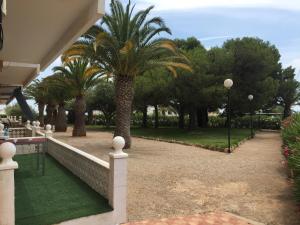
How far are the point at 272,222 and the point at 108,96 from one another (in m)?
30.1

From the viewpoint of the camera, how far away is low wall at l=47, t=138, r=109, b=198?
6.14 meters

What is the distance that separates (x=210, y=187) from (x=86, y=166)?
3.30 meters

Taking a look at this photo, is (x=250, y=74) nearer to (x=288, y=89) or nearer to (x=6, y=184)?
(x=288, y=89)

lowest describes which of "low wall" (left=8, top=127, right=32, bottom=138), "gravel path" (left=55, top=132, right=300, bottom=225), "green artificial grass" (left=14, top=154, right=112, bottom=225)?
"gravel path" (left=55, top=132, right=300, bottom=225)

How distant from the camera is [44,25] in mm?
6672

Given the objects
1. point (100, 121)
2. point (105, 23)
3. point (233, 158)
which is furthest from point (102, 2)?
point (100, 121)

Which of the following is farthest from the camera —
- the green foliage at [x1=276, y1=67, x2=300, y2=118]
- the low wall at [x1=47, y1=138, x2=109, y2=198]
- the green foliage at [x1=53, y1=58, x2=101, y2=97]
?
the green foliage at [x1=276, y1=67, x2=300, y2=118]

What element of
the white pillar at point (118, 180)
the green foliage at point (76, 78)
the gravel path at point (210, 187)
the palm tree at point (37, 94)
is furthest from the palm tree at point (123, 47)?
the palm tree at point (37, 94)

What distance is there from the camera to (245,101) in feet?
88.1

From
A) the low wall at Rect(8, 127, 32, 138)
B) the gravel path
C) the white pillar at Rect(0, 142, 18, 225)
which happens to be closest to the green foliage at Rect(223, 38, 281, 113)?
the gravel path

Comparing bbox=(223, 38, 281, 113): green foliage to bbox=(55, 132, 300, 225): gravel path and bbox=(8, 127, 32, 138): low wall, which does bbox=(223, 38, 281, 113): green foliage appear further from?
bbox=(8, 127, 32, 138): low wall

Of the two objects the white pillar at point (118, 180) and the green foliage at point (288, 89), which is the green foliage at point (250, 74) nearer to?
the green foliage at point (288, 89)

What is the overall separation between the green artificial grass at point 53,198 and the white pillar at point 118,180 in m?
0.17

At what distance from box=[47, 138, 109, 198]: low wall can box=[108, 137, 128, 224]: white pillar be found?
36cm
